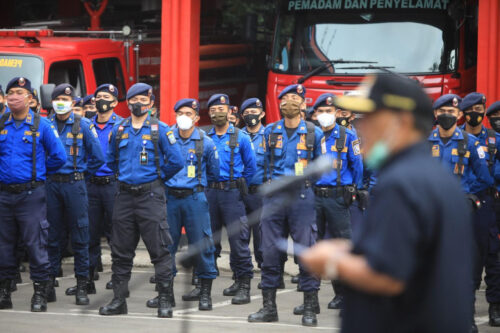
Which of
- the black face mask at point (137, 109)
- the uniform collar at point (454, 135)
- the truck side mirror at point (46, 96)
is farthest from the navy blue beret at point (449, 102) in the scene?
the truck side mirror at point (46, 96)

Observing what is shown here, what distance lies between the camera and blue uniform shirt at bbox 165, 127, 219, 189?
8867mm

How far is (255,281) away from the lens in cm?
1060

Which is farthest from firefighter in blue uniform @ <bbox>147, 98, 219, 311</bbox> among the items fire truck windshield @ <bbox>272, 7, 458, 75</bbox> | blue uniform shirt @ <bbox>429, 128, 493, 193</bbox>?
fire truck windshield @ <bbox>272, 7, 458, 75</bbox>

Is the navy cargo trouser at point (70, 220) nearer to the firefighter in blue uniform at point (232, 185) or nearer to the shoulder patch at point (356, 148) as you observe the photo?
the firefighter in blue uniform at point (232, 185)

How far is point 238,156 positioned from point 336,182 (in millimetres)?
1354

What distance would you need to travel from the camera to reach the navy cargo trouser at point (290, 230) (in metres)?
8.27

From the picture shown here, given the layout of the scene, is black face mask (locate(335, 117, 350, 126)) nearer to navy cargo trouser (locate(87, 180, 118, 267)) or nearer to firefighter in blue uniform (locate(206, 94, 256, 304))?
firefighter in blue uniform (locate(206, 94, 256, 304))

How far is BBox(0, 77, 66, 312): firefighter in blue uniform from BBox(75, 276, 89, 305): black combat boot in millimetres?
475

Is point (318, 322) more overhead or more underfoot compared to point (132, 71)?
more underfoot

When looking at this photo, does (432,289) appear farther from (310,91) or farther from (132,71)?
(132,71)

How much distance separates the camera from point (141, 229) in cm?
835

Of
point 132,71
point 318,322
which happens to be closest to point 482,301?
point 318,322

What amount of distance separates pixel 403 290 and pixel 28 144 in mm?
6078

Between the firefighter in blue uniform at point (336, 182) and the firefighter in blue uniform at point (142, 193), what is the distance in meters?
1.43
